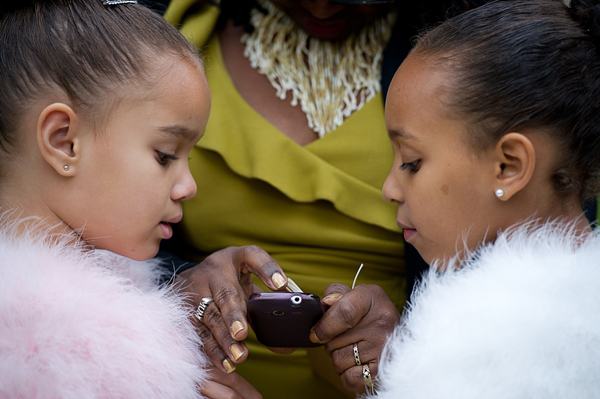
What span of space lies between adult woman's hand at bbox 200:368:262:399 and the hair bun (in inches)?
40.9

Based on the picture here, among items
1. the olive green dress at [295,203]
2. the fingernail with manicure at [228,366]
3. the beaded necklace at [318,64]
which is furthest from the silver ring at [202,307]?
the beaded necklace at [318,64]

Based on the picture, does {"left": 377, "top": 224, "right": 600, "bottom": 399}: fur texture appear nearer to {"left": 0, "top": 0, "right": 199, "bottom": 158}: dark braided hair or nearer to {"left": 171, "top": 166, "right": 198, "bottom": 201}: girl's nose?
{"left": 171, "top": 166, "right": 198, "bottom": 201}: girl's nose

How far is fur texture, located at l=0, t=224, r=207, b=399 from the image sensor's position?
0.95 m

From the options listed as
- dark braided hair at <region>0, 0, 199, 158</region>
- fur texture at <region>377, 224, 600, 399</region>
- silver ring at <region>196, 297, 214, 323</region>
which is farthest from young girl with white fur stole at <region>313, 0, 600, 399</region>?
dark braided hair at <region>0, 0, 199, 158</region>

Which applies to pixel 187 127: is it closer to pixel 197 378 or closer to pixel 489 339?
pixel 197 378

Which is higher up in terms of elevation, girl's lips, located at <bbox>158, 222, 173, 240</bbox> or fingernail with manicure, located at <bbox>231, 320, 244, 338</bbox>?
girl's lips, located at <bbox>158, 222, 173, 240</bbox>

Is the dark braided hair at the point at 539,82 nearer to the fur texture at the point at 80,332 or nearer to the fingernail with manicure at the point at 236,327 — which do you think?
the fingernail with manicure at the point at 236,327

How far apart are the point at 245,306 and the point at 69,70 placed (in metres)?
0.61

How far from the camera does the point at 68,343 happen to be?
0.98m

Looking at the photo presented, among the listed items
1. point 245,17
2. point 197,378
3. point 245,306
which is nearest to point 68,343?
point 197,378

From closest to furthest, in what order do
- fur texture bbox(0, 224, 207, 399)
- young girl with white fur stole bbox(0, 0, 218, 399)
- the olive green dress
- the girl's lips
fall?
fur texture bbox(0, 224, 207, 399)
young girl with white fur stole bbox(0, 0, 218, 399)
the girl's lips
the olive green dress

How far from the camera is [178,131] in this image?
4.02 feet

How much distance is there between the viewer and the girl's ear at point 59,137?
115cm

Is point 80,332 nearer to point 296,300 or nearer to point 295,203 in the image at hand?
point 296,300
